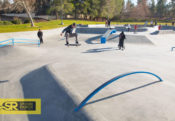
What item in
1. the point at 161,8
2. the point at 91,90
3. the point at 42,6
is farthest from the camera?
the point at 161,8

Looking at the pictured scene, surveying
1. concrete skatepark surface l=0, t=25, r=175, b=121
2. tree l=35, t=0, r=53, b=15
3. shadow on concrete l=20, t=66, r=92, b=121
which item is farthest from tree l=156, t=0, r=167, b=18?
shadow on concrete l=20, t=66, r=92, b=121

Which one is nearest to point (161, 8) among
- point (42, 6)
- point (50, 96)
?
point (42, 6)

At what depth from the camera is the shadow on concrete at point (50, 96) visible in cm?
455

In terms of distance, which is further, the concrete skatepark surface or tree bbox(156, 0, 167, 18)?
tree bbox(156, 0, 167, 18)

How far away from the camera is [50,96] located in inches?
228

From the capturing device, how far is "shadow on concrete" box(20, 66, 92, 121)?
4.55 meters

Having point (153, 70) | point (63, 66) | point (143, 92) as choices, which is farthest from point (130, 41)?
point (143, 92)

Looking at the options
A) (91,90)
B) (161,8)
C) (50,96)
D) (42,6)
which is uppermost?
(161,8)

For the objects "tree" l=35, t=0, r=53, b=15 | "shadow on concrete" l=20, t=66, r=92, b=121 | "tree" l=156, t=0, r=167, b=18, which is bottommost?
"shadow on concrete" l=20, t=66, r=92, b=121

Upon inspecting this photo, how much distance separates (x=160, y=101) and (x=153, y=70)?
404 cm

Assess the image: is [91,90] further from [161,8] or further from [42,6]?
[161,8]

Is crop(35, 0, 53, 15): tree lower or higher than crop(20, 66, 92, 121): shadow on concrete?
higher

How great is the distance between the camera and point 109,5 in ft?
213

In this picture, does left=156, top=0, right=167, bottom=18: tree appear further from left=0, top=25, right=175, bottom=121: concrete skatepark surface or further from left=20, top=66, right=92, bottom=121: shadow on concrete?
left=20, top=66, right=92, bottom=121: shadow on concrete
